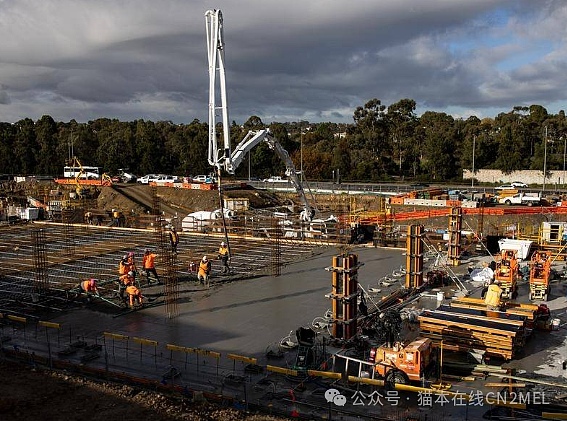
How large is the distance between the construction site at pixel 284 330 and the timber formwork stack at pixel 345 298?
0.11ft

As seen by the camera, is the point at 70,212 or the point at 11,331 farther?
the point at 70,212

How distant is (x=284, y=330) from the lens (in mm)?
13336

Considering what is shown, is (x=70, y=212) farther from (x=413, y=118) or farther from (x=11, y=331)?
(x=413, y=118)

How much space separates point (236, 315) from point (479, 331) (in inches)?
263

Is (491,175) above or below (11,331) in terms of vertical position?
above

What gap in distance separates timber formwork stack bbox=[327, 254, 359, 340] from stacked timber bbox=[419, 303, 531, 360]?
165 cm

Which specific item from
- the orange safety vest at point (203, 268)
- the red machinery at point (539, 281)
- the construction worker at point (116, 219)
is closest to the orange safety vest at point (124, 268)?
the orange safety vest at point (203, 268)

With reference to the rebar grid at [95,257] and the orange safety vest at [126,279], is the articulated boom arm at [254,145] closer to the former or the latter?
the rebar grid at [95,257]

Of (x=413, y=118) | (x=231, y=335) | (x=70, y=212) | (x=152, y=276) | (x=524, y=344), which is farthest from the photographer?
(x=413, y=118)

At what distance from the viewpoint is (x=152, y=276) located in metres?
18.9

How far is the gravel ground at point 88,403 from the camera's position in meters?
8.94

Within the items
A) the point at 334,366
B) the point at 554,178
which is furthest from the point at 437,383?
the point at 554,178

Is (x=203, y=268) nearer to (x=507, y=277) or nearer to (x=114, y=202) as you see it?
(x=507, y=277)

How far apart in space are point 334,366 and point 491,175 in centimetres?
5686
